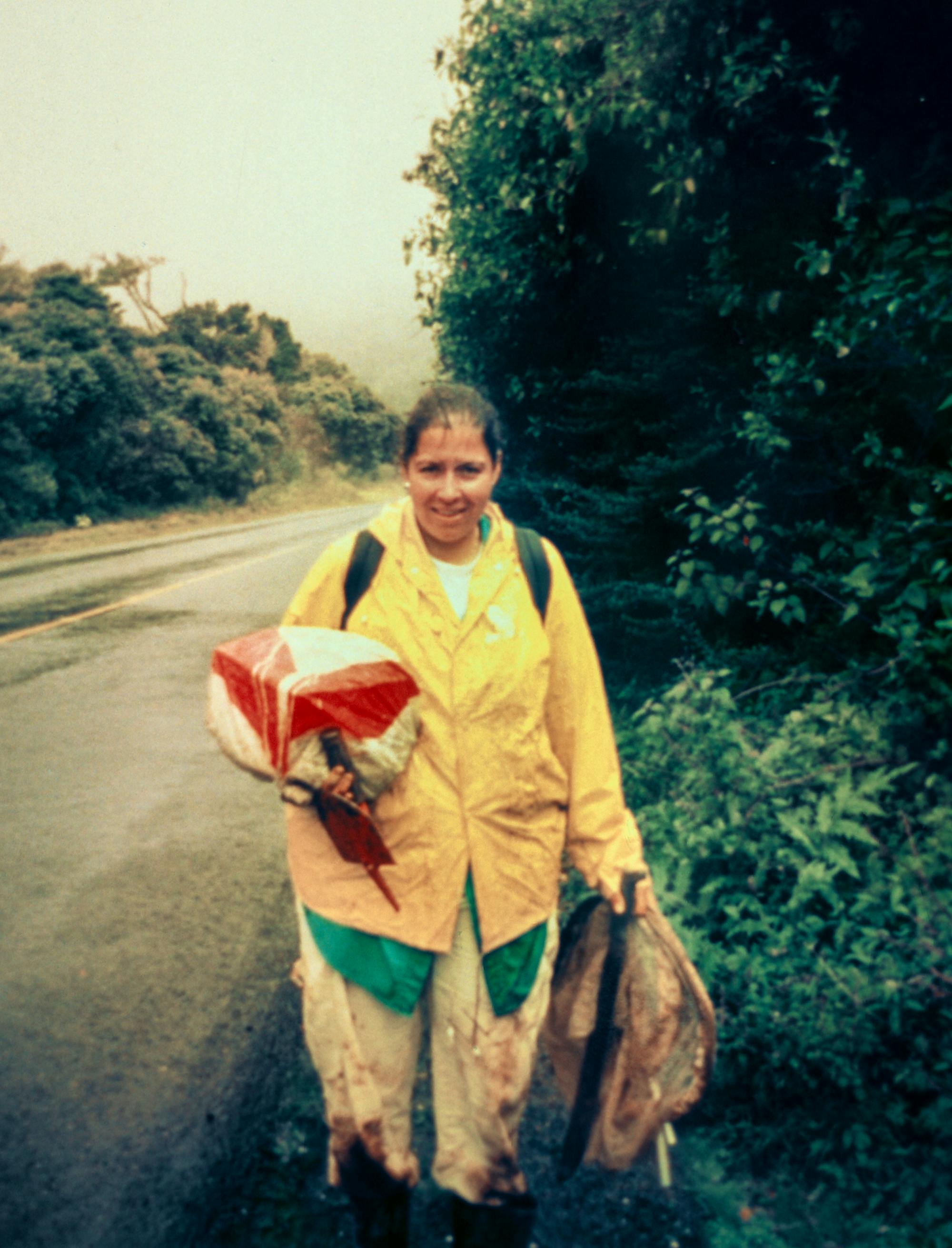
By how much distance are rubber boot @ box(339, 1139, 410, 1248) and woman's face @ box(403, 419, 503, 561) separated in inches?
53.6

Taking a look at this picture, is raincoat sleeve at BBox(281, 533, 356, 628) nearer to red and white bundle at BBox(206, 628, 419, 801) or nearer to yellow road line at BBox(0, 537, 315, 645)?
red and white bundle at BBox(206, 628, 419, 801)

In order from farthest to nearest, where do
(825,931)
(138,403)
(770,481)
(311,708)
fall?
(138,403) → (770,481) → (825,931) → (311,708)

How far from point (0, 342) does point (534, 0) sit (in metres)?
17.6

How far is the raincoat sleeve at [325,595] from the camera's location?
188 cm

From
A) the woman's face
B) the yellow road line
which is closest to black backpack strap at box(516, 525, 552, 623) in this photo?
the woman's face

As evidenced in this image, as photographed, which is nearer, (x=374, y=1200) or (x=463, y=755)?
(x=463, y=755)

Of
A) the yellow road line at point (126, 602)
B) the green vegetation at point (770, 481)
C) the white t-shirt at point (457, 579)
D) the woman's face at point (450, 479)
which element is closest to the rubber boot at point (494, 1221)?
the green vegetation at point (770, 481)

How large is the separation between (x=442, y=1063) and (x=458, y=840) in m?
0.54

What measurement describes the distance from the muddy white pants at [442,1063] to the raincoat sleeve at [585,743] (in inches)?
7.8

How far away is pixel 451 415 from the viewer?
6.14 feet

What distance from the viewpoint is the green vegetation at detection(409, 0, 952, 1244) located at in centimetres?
239

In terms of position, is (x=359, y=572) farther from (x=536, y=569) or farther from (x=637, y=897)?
(x=637, y=897)

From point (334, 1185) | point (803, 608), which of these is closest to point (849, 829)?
point (803, 608)

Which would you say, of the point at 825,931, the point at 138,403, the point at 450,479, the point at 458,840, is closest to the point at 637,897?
the point at 458,840
